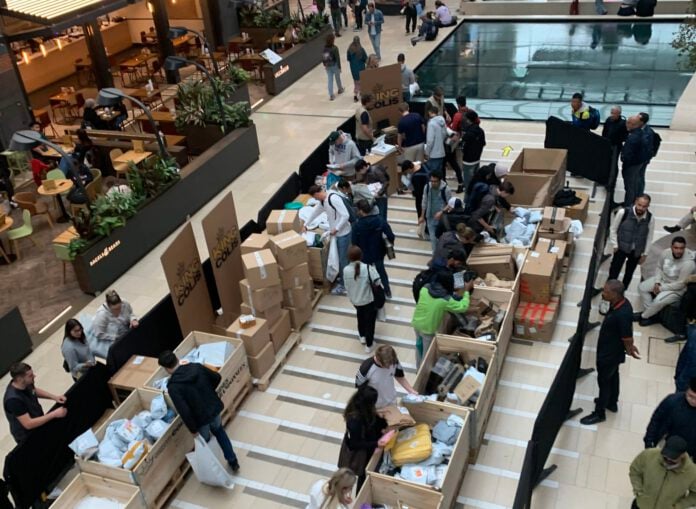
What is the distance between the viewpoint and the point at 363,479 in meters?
6.14

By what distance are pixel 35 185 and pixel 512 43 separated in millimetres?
13897

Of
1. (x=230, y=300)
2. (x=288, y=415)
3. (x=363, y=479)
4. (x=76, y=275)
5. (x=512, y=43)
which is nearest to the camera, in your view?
(x=363, y=479)

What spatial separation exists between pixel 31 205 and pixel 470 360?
864 cm

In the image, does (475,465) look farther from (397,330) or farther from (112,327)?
(112,327)

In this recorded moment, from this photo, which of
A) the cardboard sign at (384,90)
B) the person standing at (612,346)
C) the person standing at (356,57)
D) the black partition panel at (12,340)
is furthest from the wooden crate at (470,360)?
the person standing at (356,57)

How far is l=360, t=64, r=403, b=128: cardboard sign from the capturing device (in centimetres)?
1235

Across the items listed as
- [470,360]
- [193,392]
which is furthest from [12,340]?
[470,360]

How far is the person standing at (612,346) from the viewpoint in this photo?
20.8 feet

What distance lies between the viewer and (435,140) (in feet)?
34.4

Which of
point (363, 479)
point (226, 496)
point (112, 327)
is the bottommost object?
point (226, 496)

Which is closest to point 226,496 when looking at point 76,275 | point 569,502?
point 569,502

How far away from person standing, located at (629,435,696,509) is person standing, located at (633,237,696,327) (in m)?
3.38

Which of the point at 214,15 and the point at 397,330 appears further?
the point at 214,15

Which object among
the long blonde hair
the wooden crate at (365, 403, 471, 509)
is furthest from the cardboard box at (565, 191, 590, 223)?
Answer: the long blonde hair
